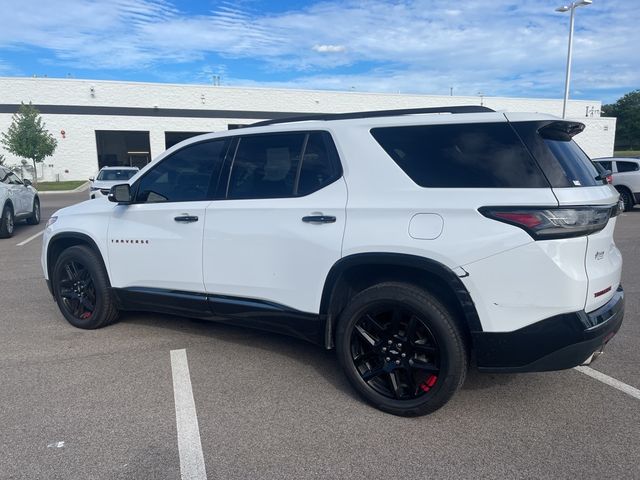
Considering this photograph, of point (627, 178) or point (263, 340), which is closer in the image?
point (263, 340)

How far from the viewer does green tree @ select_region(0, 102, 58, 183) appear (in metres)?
30.7

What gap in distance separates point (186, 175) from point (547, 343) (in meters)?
3.12

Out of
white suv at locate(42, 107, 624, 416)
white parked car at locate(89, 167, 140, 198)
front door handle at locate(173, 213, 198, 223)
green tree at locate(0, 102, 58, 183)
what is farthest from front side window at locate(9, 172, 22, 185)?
green tree at locate(0, 102, 58, 183)

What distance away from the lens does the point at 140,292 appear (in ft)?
15.2

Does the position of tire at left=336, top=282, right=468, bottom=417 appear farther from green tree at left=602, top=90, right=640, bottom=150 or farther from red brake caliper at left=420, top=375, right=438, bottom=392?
green tree at left=602, top=90, right=640, bottom=150

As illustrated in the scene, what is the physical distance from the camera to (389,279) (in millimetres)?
3387

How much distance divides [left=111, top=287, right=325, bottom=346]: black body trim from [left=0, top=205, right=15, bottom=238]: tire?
8.30 m

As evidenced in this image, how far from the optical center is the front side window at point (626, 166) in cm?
1548

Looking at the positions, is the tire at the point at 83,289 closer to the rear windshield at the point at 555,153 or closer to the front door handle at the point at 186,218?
the front door handle at the point at 186,218

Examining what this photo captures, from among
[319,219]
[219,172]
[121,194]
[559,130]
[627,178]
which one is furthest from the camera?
[627,178]

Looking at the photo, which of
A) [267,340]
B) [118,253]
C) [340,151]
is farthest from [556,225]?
[118,253]

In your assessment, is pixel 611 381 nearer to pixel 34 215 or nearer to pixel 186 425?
pixel 186 425

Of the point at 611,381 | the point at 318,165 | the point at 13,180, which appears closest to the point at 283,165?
the point at 318,165

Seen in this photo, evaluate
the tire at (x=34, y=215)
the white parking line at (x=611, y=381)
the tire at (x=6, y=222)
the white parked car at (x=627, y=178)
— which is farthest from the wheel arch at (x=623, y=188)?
the tire at (x=34, y=215)
